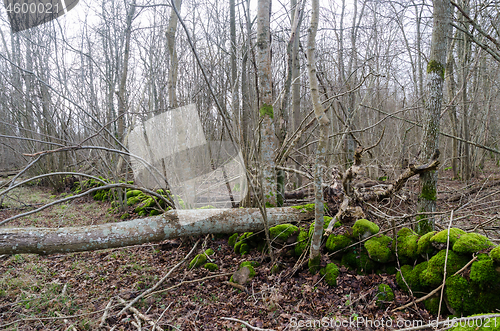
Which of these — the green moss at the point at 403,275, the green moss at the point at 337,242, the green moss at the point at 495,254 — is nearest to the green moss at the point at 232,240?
the green moss at the point at 337,242

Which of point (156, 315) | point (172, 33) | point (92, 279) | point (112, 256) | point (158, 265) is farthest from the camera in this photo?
point (172, 33)

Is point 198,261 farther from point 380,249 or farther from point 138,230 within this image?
point 380,249

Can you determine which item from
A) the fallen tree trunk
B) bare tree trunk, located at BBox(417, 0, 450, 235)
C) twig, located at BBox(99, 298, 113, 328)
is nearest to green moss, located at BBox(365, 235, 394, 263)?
bare tree trunk, located at BBox(417, 0, 450, 235)

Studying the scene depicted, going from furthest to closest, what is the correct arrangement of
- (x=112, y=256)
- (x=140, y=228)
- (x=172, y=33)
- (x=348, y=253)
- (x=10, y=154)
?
(x=10, y=154), (x=172, y=33), (x=112, y=256), (x=140, y=228), (x=348, y=253)

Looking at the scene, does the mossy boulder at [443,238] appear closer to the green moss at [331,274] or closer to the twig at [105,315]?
the green moss at [331,274]

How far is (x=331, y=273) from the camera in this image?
124 inches

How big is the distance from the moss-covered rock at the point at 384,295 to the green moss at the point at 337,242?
2.01 feet

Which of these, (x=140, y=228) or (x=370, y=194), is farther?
(x=370, y=194)

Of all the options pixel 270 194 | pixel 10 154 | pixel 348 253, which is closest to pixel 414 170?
pixel 348 253

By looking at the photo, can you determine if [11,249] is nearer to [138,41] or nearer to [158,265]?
[158,265]

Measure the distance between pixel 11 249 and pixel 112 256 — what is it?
167cm

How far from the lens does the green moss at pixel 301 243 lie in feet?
11.6

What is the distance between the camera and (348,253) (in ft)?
10.9

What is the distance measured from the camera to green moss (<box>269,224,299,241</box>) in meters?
3.71
